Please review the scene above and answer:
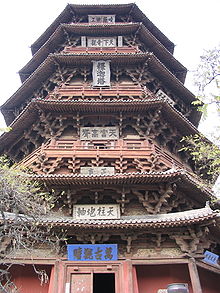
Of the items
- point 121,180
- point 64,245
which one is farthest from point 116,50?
point 64,245

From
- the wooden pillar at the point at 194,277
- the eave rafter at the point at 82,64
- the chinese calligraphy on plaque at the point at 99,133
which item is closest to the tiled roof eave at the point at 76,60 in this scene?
the eave rafter at the point at 82,64

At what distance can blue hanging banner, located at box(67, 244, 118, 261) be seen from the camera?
782 cm

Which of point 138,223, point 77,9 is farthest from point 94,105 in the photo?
point 77,9

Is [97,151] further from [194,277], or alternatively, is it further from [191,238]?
[194,277]

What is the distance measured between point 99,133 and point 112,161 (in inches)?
55.9

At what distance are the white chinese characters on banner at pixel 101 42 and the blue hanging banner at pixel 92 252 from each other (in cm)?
984

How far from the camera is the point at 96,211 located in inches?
340

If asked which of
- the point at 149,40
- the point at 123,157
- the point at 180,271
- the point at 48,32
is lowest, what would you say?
the point at 180,271

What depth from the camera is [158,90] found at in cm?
1337

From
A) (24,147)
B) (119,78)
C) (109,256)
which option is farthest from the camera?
(119,78)

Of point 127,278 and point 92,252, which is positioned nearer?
point 127,278

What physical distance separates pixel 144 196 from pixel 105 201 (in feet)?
3.86

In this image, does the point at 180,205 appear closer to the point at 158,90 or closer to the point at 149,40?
the point at 158,90

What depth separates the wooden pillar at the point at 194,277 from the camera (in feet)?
24.2
